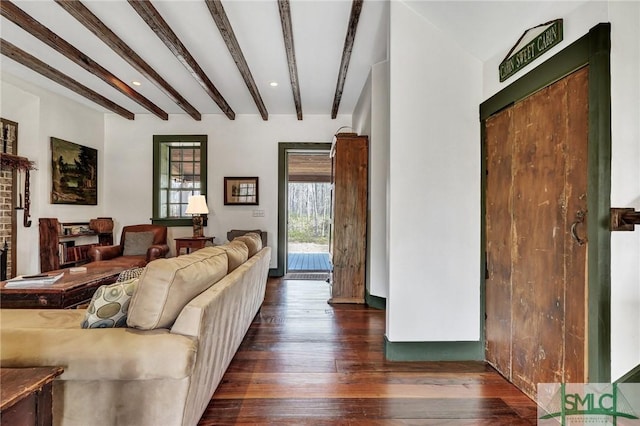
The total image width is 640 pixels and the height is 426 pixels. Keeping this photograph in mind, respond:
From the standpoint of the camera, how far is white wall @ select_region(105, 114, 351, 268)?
552cm

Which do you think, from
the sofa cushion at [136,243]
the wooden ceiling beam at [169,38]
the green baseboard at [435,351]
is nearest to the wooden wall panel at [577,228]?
the green baseboard at [435,351]

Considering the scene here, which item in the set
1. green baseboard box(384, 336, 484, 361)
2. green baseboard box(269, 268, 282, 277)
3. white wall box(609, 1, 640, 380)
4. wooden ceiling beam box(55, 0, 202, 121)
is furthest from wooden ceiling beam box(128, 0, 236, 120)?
green baseboard box(384, 336, 484, 361)

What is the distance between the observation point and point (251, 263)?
7.59ft

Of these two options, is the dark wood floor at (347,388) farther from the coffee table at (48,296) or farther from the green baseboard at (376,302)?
the coffee table at (48,296)

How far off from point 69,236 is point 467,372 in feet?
18.1

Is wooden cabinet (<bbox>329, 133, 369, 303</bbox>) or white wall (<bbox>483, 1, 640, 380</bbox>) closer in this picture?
white wall (<bbox>483, 1, 640, 380</bbox>)

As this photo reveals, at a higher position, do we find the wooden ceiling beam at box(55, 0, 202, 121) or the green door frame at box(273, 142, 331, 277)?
the wooden ceiling beam at box(55, 0, 202, 121)

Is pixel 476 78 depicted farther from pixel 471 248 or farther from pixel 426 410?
pixel 426 410

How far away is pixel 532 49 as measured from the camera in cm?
182

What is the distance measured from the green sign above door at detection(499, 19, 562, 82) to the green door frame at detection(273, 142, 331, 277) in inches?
143

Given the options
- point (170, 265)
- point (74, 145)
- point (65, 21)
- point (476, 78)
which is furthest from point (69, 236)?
point (476, 78)

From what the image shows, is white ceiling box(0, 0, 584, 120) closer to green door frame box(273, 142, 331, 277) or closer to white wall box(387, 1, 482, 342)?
white wall box(387, 1, 482, 342)

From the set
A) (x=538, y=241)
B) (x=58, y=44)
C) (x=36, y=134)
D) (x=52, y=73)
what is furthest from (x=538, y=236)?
(x=36, y=134)

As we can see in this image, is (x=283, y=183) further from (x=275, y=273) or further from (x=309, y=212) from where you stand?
(x=309, y=212)
